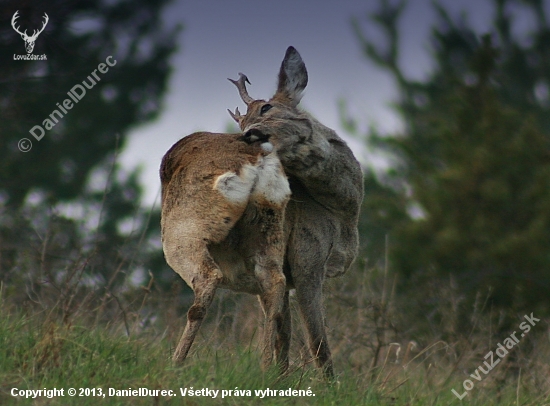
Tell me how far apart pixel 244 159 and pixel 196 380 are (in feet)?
4.69

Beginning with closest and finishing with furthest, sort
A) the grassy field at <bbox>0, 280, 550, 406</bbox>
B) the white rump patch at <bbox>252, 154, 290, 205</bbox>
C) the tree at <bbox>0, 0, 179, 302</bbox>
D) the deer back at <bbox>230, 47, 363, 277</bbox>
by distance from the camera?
the grassy field at <bbox>0, 280, 550, 406</bbox> → the white rump patch at <bbox>252, 154, 290, 205</bbox> → the deer back at <bbox>230, 47, 363, 277</bbox> → the tree at <bbox>0, 0, 179, 302</bbox>

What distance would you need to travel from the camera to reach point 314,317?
643 cm

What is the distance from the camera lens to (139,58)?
19.2 m

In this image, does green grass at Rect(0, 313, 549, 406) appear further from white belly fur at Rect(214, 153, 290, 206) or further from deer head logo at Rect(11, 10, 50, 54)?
deer head logo at Rect(11, 10, 50, 54)

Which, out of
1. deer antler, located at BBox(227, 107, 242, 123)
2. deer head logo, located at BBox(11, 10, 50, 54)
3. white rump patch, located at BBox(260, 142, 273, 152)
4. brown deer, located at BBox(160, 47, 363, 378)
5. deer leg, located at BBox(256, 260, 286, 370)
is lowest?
deer leg, located at BBox(256, 260, 286, 370)

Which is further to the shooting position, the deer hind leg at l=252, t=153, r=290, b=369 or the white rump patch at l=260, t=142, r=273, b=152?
the white rump patch at l=260, t=142, r=273, b=152

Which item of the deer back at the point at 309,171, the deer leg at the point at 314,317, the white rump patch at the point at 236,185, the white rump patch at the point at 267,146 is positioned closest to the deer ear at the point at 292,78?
the deer back at the point at 309,171

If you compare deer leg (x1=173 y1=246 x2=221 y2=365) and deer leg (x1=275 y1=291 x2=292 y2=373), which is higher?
deer leg (x1=173 y1=246 x2=221 y2=365)

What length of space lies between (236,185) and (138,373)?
1.28 m

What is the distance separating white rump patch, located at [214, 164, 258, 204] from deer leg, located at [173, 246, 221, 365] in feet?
1.35

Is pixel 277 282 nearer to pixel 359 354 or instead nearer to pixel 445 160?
pixel 359 354

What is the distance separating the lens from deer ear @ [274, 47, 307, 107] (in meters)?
6.62

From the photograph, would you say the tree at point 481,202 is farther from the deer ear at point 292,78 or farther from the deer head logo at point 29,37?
the deer ear at point 292,78

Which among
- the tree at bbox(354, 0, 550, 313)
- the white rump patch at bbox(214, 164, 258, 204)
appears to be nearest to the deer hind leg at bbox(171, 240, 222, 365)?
the white rump patch at bbox(214, 164, 258, 204)
